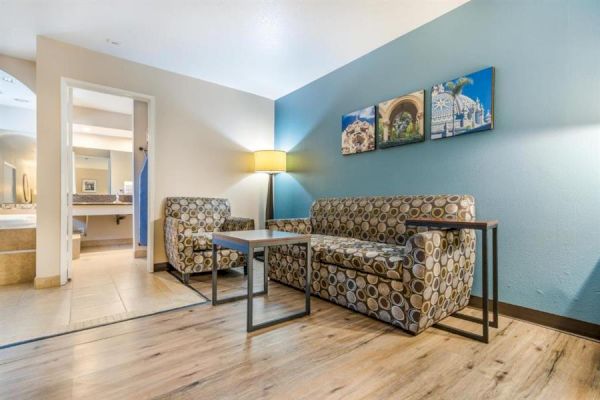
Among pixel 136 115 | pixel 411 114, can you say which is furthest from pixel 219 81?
pixel 411 114

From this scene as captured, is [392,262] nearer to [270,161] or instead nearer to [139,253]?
[270,161]

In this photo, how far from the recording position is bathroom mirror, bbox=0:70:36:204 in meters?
4.59

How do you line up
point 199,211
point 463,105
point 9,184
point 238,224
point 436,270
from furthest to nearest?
point 9,184 → point 199,211 → point 238,224 → point 463,105 → point 436,270

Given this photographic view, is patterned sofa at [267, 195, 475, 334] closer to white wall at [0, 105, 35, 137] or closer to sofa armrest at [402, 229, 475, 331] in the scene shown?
sofa armrest at [402, 229, 475, 331]

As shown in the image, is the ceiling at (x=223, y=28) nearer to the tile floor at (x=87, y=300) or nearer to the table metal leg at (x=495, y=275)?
the table metal leg at (x=495, y=275)

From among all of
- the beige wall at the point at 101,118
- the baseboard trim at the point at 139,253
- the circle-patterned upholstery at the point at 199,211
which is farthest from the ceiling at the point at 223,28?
the baseboard trim at the point at 139,253

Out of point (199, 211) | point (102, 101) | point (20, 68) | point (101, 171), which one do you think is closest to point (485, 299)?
point (199, 211)

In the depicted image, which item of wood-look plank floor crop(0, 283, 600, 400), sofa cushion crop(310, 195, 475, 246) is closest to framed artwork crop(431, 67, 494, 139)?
sofa cushion crop(310, 195, 475, 246)

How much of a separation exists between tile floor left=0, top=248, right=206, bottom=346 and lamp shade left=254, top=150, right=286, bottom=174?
1.82 meters

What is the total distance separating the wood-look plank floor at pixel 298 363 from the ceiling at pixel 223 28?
2532 millimetres

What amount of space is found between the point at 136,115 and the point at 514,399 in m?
5.00

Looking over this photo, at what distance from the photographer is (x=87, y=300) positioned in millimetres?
2412

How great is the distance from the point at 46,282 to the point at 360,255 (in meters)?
3.05

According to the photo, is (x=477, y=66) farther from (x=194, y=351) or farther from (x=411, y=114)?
(x=194, y=351)
